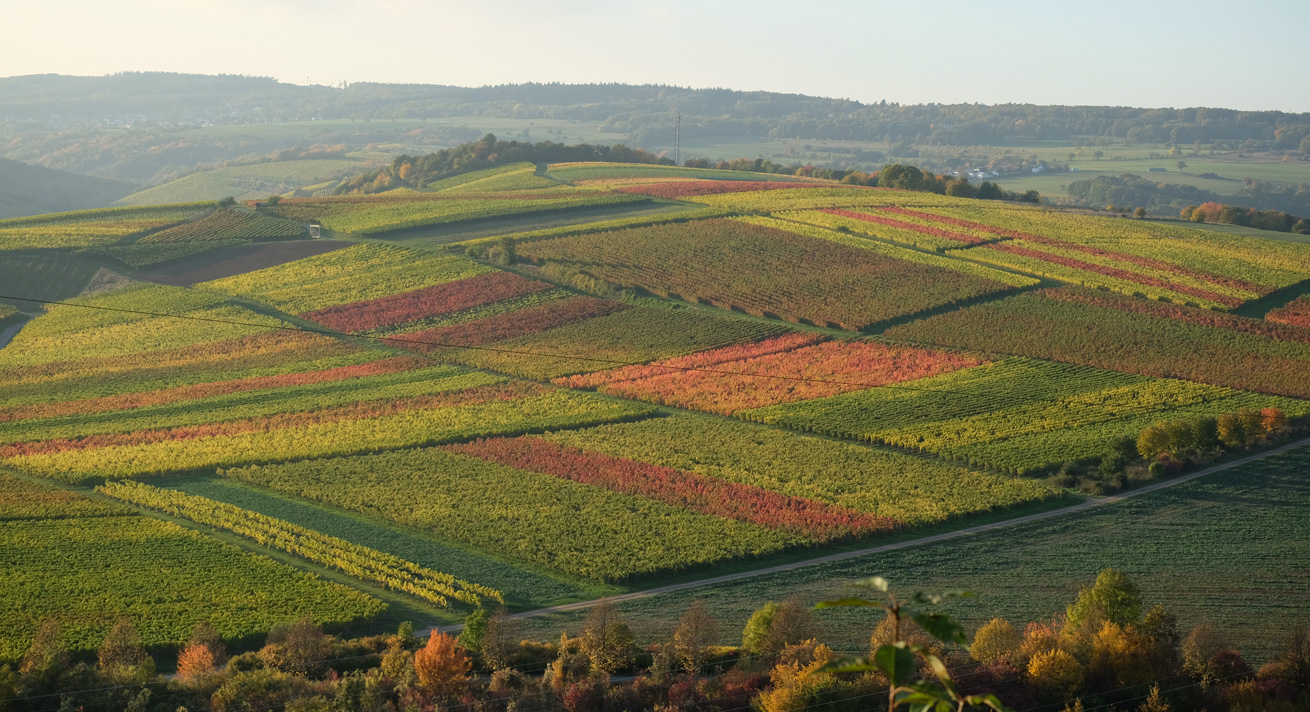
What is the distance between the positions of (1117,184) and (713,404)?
121 m

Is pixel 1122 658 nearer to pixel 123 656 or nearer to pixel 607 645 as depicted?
pixel 607 645

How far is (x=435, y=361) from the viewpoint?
68625mm

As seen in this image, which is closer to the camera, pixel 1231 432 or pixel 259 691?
pixel 259 691

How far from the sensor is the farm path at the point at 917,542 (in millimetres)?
38281

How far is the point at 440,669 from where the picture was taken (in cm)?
2884

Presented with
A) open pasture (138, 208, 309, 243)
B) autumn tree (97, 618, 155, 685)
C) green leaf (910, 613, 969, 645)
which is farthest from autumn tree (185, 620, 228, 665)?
Answer: open pasture (138, 208, 309, 243)

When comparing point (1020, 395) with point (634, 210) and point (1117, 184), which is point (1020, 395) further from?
point (1117, 184)

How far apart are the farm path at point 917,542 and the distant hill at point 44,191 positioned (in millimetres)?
148803

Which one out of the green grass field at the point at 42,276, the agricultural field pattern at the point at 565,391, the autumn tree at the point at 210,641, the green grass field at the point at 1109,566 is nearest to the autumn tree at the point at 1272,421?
the agricultural field pattern at the point at 565,391

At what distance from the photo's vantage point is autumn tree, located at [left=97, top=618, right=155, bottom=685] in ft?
99.7

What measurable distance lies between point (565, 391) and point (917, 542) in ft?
83.0

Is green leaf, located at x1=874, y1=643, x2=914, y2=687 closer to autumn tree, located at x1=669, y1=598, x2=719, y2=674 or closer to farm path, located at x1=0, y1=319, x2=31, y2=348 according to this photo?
autumn tree, located at x1=669, y1=598, x2=719, y2=674

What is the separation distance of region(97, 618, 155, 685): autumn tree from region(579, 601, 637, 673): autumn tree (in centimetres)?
1225

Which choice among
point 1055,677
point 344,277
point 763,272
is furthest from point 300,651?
point 344,277
